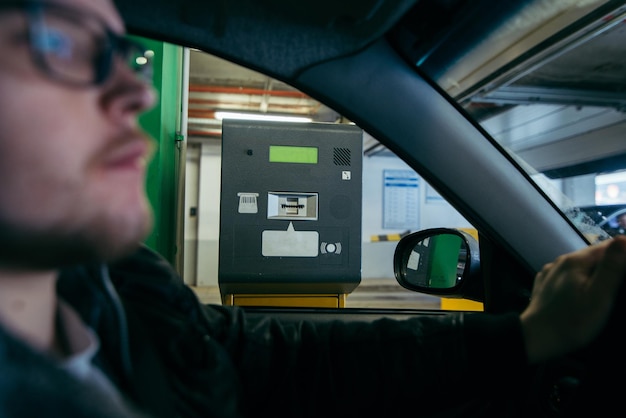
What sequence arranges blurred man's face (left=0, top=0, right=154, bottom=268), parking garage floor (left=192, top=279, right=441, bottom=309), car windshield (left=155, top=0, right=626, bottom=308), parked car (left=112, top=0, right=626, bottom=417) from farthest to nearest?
parking garage floor (left=192, top=279, right=441, bottom=309) → car windshield (left=155, top=0, right=626, bottom=308) → parked car (left=112, top=0, right=626, bottom=417) → blurred man's face (left=0, top=0, right=154, bottom=268)

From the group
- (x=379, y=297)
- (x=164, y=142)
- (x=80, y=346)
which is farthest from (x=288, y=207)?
(x=379, y=297)

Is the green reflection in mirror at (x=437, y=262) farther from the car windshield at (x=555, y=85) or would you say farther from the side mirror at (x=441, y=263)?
the car windshield at (x=555, y=85)

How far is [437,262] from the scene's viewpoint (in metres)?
1.30

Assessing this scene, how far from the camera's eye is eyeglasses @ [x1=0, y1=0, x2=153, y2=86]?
21.0 inches

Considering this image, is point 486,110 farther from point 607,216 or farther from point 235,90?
point 607,216

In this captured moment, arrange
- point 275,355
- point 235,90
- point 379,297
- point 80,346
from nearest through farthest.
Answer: point 80,346 < point 275,355 < point 235,90 < point 379,297

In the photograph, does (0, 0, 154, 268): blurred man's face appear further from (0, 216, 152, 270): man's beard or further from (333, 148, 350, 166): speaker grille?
(333, 148, 350, 166): speaker grille

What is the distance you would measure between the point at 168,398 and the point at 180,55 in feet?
7.12

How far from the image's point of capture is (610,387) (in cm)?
72

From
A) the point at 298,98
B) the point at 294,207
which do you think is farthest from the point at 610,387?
the point at 298,98

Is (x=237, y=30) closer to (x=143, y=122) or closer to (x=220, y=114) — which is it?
(x=143, y=122)

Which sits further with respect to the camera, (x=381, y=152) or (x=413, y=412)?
(x=381, y=152)

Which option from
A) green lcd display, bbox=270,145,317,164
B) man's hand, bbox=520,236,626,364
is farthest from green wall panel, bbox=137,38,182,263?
man's hand, bbox=520,236,626,364

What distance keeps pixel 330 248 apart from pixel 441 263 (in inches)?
29.5
